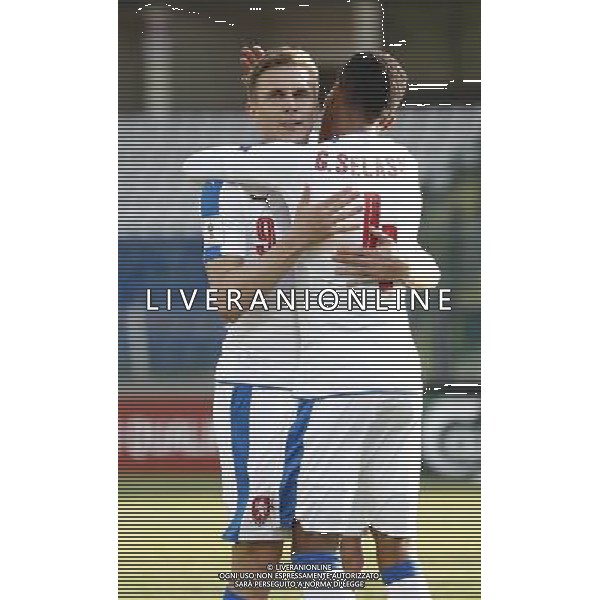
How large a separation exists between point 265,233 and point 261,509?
1190 millimetres

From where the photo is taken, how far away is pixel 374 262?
19.9 ft

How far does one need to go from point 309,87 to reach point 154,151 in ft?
2.37

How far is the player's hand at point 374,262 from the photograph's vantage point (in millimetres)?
6066

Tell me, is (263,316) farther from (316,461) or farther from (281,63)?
(281,63)

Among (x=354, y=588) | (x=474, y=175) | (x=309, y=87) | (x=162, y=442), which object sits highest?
(x=309, y=87)

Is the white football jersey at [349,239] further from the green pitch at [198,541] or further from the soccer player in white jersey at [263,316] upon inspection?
the green pitch at [198,541]

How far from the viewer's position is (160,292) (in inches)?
240

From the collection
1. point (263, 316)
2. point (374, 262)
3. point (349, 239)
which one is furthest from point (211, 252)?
point (374, 262)

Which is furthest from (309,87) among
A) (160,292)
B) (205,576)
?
(205,576)

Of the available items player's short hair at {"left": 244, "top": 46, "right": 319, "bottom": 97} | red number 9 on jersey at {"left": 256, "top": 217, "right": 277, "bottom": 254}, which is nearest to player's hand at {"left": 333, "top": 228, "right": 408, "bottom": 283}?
red number 9 on jersey at {"left": 256, "top": 217, "right": 277, "bottom": 254}

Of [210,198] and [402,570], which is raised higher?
[210,198]

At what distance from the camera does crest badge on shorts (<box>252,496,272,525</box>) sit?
20.0ft
